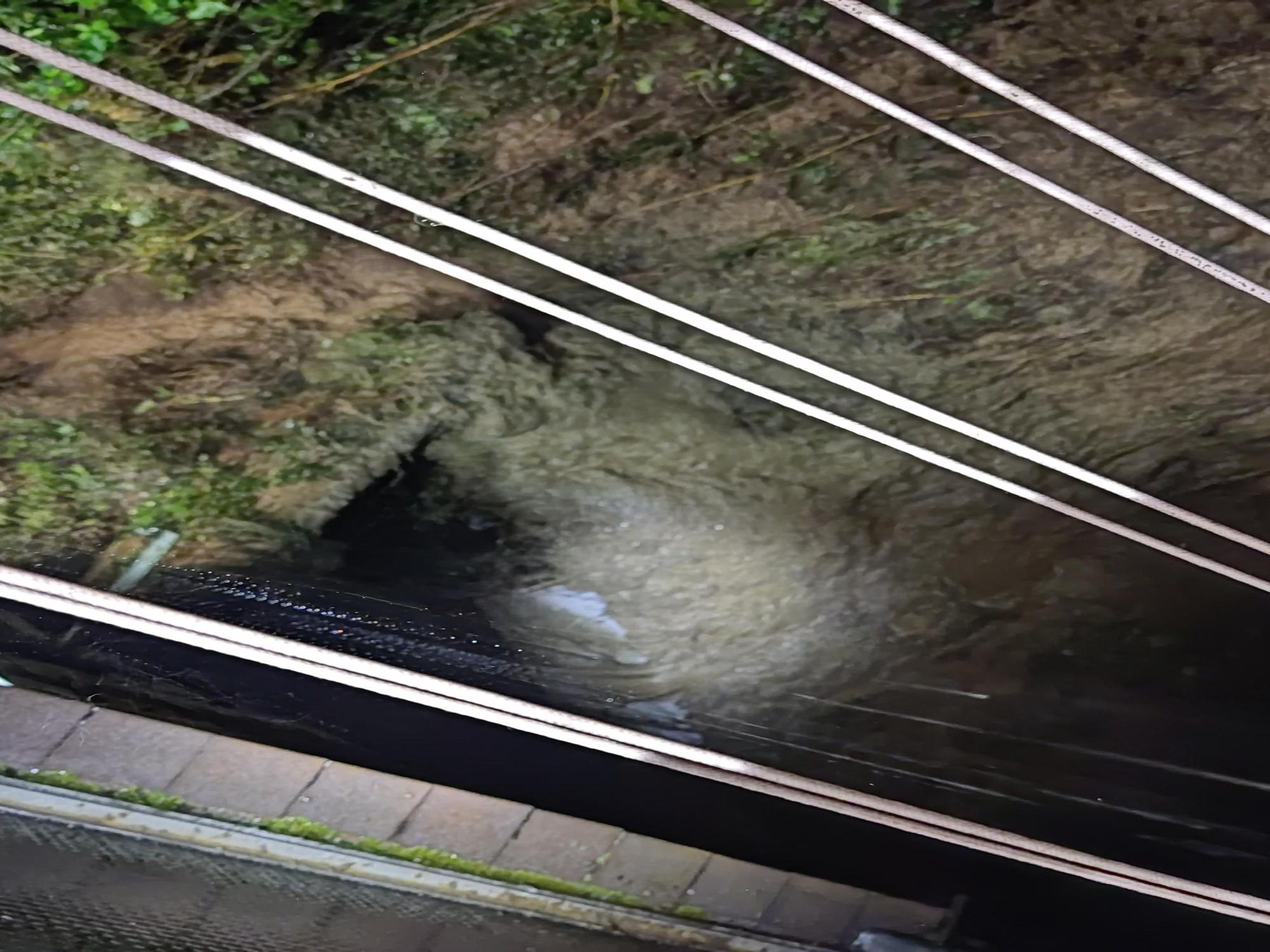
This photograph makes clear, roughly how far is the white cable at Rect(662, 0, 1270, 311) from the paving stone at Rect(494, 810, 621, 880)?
1.47 meters

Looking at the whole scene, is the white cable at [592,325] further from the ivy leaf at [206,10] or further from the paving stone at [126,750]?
the paving stone at [126,750]

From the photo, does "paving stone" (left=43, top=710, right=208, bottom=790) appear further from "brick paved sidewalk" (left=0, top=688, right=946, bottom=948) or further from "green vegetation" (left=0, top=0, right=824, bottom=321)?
"green vegetation" (left=0, top=0, right=824, bottom=321)

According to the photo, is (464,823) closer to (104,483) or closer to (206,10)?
(104,483)

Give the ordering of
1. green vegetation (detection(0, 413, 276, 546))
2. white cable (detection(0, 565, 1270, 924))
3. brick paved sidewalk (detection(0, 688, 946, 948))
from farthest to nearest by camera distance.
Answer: brick paved sidewalk (detection(0, 688, 946, 948))
white cable (detection(0, 565, 1270, 924))
green vegetation (detection(0, 413, 276, 546))

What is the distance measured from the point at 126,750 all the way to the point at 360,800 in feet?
1.55

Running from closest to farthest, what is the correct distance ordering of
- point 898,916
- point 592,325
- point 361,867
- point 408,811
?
point 592,325 → point 361,867 → point 408,811 → point 898,916

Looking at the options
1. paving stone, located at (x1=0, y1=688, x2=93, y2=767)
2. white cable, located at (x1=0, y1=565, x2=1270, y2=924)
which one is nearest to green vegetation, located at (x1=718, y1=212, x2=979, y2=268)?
white cable, located at (x1=0, y1=565, x2=1270, y2=924)

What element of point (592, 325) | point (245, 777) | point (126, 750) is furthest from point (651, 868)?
point (592, 325)

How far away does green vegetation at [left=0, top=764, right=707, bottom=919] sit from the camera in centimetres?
167

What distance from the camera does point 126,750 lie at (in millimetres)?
1752

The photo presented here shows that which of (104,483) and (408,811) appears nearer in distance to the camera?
(104,483)

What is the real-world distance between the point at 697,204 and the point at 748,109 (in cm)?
13

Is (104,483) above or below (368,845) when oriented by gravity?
above

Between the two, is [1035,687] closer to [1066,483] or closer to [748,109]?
[1066,483]
